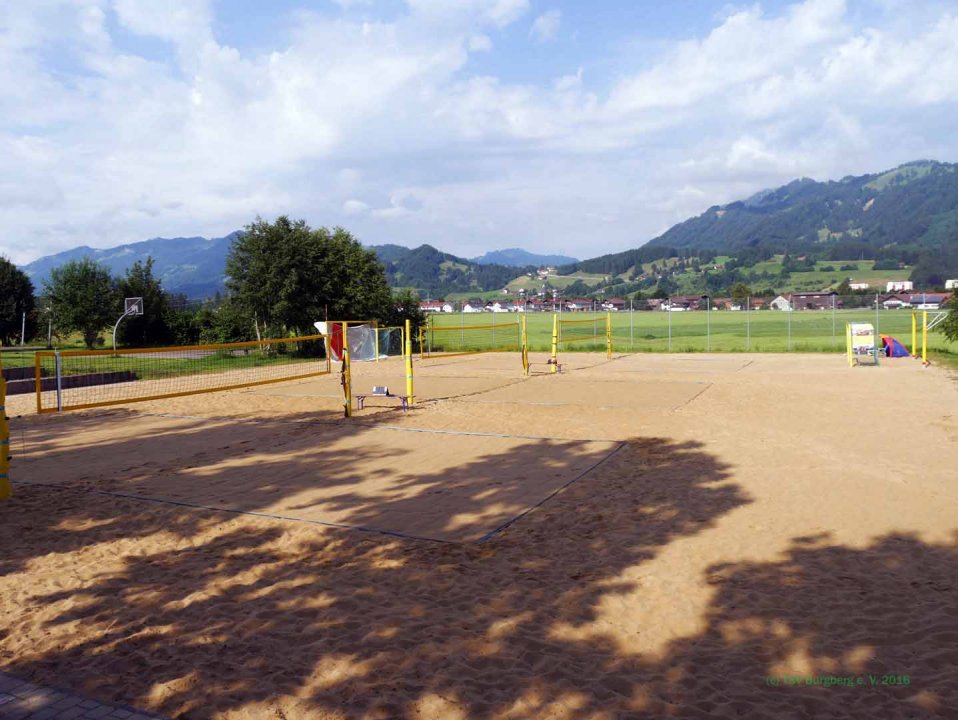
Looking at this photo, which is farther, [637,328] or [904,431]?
[637,328]

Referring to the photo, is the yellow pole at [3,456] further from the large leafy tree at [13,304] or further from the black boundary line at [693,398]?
the large leafy tree at [13,304]

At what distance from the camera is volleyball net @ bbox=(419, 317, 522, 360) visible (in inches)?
1188

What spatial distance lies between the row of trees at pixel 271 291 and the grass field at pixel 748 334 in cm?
801

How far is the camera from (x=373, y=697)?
11.7 feet

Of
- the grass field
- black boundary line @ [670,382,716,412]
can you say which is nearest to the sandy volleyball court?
black boundary line @ [670,382,716,412]

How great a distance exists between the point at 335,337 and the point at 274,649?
2179 cm

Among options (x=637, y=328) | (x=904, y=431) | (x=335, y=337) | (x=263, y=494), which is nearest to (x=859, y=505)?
(x=904, y=431)

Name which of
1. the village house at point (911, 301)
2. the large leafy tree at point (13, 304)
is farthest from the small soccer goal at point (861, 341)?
the large leafy tree at point (13, 304)

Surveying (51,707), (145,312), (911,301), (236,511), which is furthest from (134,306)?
(911,301)

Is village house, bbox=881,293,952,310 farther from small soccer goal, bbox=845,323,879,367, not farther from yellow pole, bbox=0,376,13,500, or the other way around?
yellow pole, bbox=0,376,13,500

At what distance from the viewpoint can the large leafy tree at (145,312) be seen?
38.5m

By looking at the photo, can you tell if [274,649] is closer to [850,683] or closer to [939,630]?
[850,683]

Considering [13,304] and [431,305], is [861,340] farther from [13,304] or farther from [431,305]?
[13,304]

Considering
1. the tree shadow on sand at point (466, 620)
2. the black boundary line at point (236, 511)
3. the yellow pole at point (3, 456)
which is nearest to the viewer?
the tree shadow on sand at point (466, 620)
